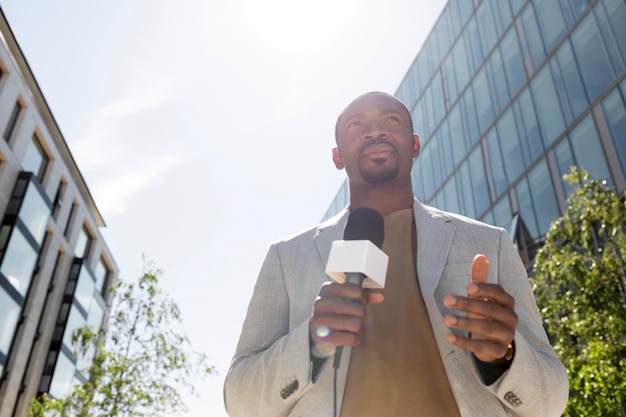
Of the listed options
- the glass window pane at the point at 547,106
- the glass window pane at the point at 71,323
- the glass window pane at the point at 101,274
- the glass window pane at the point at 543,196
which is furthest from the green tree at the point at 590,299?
the glass window pane at the point at 101,274

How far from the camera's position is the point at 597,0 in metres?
17.7

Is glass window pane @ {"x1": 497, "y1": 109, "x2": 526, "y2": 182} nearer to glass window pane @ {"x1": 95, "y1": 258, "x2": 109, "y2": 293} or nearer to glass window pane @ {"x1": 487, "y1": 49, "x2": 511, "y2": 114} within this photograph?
glass window pane @ {"x1": 487, "y1": 49, "x2": 511, "y2": 114}

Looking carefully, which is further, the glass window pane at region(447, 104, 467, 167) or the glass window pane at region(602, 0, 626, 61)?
the glass window pane at region(447, 104, 467, 167)

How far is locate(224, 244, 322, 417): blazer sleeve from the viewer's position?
68.4 inches

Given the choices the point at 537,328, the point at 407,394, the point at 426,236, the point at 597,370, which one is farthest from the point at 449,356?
the point at 597,370

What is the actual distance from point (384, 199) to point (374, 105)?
0.46 metres

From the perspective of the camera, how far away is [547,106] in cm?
1978

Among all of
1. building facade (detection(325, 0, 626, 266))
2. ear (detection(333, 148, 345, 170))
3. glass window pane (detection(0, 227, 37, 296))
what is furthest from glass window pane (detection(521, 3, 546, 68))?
glass window pane (detection(0, 227, 37, 296))

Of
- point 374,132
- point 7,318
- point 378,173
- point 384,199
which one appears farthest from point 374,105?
point 7,318

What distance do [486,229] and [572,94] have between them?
18587 millimetres

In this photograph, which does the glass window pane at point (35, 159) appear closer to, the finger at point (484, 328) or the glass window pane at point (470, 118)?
the glass window pane at point (470, 118)

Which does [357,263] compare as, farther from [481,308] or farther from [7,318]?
[7,318]

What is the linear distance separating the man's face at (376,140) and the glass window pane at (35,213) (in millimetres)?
Result: 25007

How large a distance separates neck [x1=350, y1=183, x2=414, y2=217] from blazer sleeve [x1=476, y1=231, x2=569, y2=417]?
0.61 metres
